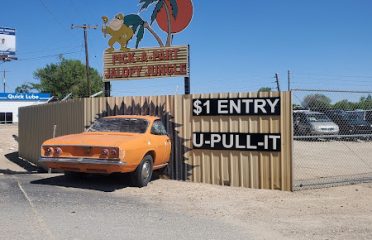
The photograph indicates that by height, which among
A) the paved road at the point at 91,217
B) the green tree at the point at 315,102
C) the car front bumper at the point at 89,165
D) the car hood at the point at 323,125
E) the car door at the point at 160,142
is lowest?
the paved road at the point at 91,217

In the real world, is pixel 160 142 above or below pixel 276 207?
above

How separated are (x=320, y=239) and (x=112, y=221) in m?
2.88

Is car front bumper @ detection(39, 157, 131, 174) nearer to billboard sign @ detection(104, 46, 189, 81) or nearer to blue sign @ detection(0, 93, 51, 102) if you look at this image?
billboard sign @ detection(104, 46, 189, 81)

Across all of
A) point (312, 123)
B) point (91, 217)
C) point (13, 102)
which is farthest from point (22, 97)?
point (91, 217)

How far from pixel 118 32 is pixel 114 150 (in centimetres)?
637

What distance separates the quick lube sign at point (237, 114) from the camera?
10273 millimetres

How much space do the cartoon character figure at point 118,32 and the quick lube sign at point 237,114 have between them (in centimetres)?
416

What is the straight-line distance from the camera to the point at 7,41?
5816 centimetres

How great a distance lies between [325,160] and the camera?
14305mm

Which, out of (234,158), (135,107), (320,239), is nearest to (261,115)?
(234,158)

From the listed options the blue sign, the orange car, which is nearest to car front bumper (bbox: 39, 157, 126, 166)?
the orange car

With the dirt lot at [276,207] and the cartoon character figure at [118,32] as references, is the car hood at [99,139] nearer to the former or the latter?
the dirt lot at [276,207]

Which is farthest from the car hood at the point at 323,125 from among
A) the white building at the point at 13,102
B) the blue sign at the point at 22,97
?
the blue sign at the point at 22,97

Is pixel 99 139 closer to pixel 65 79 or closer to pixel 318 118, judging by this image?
pixel 318 118
